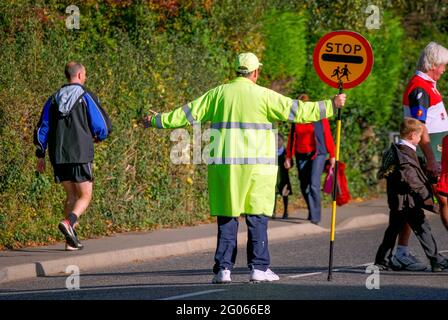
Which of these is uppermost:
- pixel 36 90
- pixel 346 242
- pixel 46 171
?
pixel 36 90

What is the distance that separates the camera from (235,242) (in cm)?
1062

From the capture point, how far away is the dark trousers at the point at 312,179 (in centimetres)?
1703

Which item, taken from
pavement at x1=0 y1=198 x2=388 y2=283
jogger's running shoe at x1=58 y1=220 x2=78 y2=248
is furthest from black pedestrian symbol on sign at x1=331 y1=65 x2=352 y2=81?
jogger's running shoe at x1=58 y1=220 x2=78 y2=248

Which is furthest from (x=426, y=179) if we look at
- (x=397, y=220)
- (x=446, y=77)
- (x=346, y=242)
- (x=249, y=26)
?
(x=446, y=77)

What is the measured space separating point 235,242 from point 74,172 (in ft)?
10.2

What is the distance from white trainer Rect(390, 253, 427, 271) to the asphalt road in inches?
4.1

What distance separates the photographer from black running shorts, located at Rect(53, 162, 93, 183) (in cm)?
1312

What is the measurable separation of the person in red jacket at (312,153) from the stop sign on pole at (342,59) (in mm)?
5616

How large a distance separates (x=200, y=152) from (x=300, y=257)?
3.67 meters

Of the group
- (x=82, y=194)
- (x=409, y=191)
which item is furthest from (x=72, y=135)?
(x=409, y=191)

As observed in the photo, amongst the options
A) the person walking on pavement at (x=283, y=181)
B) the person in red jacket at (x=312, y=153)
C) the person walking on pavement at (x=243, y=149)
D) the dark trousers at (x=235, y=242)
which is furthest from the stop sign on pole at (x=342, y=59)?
the person walking on pavement at (x=283, y=181)

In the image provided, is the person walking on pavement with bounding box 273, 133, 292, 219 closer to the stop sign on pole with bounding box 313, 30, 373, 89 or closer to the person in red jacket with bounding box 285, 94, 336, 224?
the person in red jacket with bounding box 285, 94, 336, 224
